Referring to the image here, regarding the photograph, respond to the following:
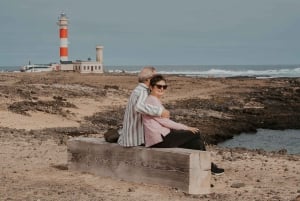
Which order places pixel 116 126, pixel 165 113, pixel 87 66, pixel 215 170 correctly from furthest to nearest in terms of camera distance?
pixel 87 66
pixel 116 126
pixel 215 170
pixel 165 113

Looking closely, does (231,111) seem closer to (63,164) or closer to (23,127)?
(23,127)

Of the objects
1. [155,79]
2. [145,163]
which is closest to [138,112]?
[155,79]

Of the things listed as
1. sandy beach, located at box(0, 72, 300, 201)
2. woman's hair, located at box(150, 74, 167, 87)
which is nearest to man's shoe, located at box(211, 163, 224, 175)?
sandy beach, located at box(0, 72, 300, 201)

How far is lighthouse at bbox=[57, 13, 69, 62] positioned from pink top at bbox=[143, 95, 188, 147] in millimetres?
61230

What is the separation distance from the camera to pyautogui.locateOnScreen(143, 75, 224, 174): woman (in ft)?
32.2

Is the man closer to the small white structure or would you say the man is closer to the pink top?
the pink top

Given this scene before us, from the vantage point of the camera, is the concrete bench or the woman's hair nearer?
the concrete bench

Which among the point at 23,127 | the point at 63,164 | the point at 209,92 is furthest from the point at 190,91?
the point at 63,164

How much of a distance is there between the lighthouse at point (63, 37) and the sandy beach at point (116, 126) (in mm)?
22096

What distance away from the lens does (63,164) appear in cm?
1218

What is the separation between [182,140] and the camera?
32.7ft

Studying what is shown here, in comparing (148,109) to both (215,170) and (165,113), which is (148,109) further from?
(215,170)

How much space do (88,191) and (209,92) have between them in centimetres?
3551

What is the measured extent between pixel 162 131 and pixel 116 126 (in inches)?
565
